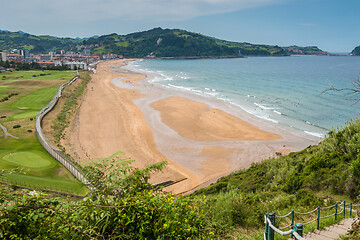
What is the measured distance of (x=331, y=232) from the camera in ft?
23.5

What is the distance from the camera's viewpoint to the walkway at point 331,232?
6.87 m

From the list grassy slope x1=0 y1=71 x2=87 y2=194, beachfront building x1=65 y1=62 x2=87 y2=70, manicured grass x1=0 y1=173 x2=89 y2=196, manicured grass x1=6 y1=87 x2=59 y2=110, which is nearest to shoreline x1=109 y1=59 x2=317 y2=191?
manicured grass x1=0 y1=173 x2=89 y2=196

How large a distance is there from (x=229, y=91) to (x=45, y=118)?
41249mm

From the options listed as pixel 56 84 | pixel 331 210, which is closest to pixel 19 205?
pixel 331 210

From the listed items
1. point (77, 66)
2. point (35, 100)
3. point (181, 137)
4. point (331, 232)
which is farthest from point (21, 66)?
point (331, 232)

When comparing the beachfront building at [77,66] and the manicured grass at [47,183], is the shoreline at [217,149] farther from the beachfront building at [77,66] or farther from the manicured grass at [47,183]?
the beachfront building at [77,66]

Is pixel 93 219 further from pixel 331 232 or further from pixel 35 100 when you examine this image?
pixel 35 100

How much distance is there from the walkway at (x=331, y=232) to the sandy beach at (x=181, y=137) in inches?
529

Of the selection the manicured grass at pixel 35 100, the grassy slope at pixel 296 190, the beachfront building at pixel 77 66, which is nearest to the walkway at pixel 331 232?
the grassy slope at pixel 296 190

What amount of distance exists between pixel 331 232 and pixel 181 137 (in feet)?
81.7

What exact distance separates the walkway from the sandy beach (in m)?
13.4

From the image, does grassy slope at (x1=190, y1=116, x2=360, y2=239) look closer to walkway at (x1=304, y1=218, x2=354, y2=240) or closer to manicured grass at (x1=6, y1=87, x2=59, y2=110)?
walkway at (x1=304, y1=218, x2=354, y2=240)

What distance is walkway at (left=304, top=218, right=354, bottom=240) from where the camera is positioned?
22.5 feet

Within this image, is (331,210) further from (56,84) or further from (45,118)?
(56,84)
